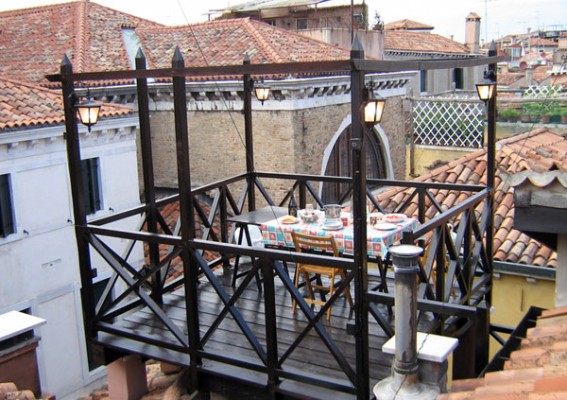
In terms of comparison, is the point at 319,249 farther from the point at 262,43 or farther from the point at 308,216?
the point at 262,43

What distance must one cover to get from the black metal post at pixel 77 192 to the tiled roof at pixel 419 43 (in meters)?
22.8

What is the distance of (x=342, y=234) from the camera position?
653 cm

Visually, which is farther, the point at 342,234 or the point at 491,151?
the point at 491,151

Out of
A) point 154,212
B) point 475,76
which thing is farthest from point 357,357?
point 475,76

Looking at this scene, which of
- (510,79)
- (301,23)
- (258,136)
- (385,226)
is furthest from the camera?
(510,79)

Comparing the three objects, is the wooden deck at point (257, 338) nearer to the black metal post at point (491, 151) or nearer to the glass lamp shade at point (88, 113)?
the black metal post at point (491, 151)

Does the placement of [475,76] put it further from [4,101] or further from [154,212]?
[154,212]

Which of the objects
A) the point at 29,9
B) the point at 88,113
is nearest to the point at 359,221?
the point at 88,113

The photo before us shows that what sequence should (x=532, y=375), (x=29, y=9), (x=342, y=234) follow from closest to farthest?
(x=532, y=375), (x=342, y=234), (x=29, y=9)

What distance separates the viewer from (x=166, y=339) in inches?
235

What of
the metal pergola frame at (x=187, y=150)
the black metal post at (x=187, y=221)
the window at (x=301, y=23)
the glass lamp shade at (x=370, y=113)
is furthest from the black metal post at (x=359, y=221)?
the window at (x=301, y=23)

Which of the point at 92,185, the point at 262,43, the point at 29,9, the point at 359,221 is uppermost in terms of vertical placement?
the point at 29,9

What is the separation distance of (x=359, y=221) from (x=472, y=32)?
31262mm

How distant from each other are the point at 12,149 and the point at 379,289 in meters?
8.56
